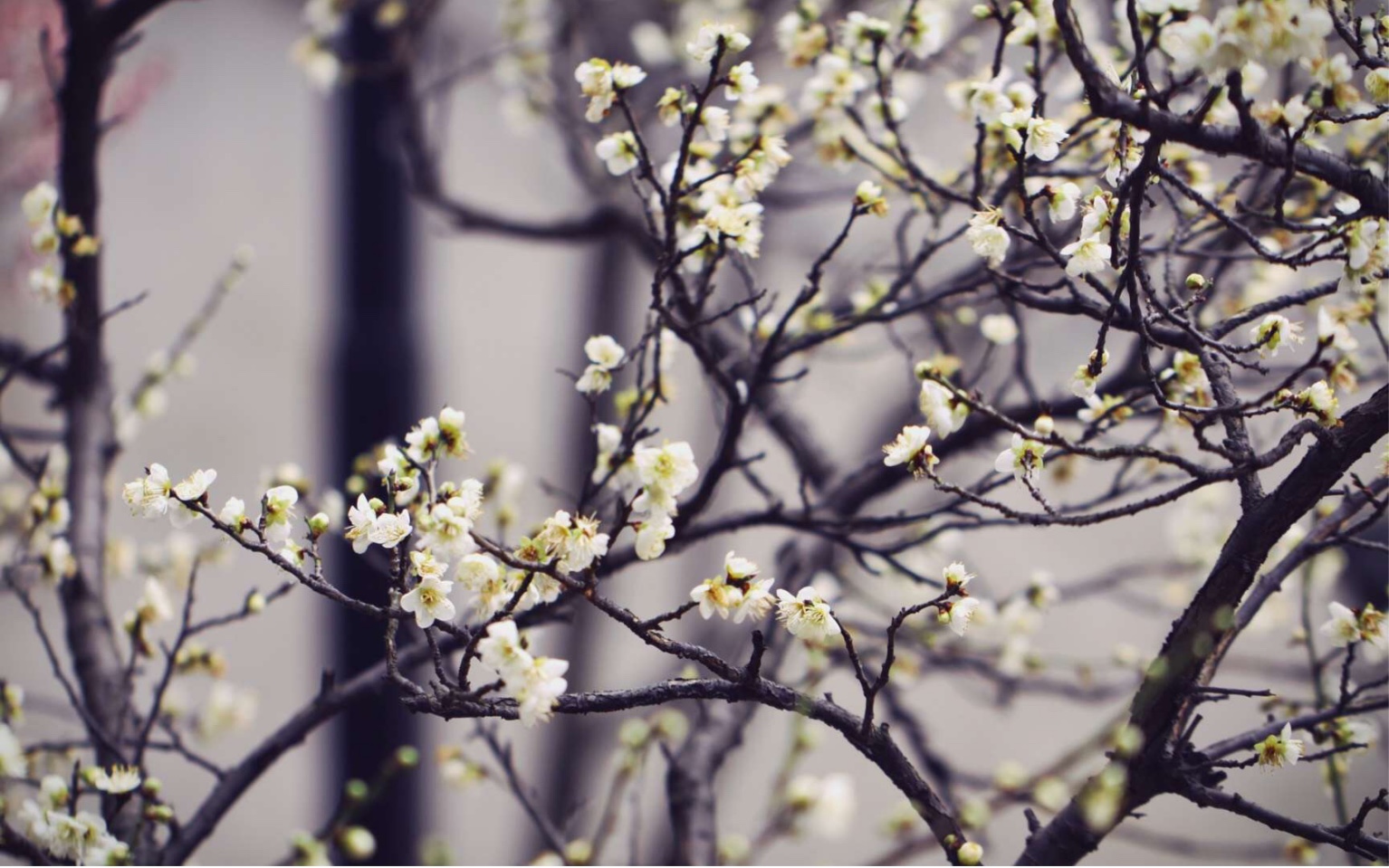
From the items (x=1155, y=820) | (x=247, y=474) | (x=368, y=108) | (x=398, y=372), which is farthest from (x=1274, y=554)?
(x=247, y=474)

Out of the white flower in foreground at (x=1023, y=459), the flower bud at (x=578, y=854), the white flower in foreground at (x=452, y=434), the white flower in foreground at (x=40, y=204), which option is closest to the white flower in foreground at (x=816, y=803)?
the flower bud at (x=578, y=854)

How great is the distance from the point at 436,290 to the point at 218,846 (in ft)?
7.11

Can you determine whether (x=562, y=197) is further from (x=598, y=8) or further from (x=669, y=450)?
(x=669, y=450)

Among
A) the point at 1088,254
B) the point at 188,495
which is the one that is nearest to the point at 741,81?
the point at 1088,254

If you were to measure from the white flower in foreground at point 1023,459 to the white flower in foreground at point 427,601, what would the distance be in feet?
1.91

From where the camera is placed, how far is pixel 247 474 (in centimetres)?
384

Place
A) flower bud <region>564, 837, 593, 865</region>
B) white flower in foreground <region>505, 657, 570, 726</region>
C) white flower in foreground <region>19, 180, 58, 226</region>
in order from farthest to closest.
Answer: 1. flower bud <region>564, 837, 593, 865</region>
2. white flower in foreground <region>19, 180, 58, 226</region>
3. white flower in foreground <region>505, 657, 570, 726</region>

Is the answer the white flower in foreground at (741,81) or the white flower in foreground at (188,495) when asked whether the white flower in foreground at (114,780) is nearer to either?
the white flower in foreground at (188,495)

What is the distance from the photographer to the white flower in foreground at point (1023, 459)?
1.07 meters

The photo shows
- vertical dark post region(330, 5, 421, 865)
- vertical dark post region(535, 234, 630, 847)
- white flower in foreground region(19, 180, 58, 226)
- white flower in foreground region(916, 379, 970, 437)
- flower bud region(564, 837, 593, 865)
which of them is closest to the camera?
white flower in foreground region(916, 379, 970, 437)

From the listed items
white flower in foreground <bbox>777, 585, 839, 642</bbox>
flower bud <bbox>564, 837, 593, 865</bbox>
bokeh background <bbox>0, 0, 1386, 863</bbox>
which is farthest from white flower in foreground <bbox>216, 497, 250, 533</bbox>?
bokeh background <bbox>0, 0, 1386, 863</bbox>

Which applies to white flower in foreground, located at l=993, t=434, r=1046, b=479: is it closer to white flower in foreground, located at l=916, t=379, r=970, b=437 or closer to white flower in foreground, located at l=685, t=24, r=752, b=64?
white flower in foreground, located at l=916, t=379, r=970, b=437

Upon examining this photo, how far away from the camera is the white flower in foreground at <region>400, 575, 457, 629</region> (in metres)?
0.95

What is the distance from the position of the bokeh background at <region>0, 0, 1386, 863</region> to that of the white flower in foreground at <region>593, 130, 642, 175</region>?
226cm
